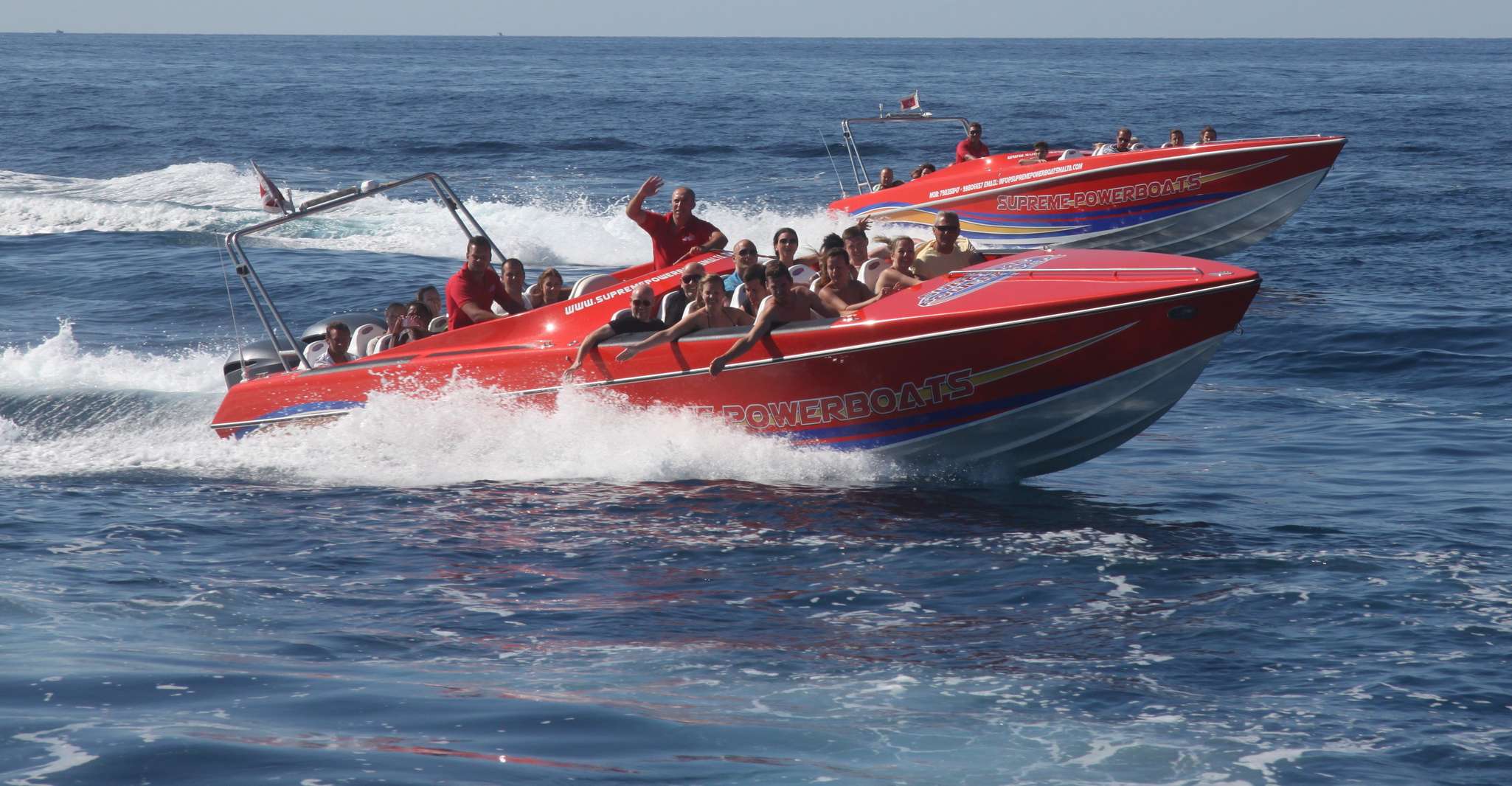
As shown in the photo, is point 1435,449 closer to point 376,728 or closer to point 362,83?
point 376,728

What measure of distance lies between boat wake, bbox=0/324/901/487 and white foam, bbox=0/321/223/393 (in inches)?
20.2

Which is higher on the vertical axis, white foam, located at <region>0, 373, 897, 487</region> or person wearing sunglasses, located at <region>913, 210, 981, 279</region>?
person wearing sunglasses, located at <region>913, 210, 981, 279</region>

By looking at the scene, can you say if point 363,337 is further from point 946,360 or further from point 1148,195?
point 1148,195

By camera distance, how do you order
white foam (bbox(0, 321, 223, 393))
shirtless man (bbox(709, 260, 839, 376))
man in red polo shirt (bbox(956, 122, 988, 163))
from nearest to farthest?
shirtless man (bbox(709, 260, 839, 376))
white foam (bbox(0, 321, 223, 393))
man in red polo shirt (bbox(956, 122, 988, 163))

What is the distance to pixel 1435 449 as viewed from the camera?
32.2ft

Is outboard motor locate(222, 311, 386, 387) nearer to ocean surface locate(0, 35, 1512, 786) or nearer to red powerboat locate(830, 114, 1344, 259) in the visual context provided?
ocean surface locate(0, 35, 1512, 786)

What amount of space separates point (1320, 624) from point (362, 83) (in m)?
67.3

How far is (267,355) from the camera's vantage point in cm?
1114

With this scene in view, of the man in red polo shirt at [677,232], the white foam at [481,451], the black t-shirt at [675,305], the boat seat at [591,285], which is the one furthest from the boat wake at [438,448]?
the man in red polo shirt at [677,232]

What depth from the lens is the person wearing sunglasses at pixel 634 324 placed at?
29.3 feet

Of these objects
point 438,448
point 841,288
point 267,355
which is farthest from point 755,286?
point 267,355

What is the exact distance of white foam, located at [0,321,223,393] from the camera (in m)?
12.3

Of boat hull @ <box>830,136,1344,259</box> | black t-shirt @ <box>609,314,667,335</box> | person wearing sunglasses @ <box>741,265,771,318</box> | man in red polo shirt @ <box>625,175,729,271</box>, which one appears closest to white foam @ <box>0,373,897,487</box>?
black t-shirt @ <box>609,314,667,335</box>

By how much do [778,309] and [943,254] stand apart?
52.2 inches
